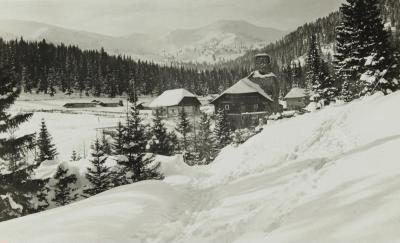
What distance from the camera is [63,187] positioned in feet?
96.1

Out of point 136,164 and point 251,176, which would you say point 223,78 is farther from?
point 251,176

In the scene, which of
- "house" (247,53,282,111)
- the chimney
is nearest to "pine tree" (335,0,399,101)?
"house" (247,53,282,111)

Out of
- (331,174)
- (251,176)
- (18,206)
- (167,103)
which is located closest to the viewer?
(331,174)

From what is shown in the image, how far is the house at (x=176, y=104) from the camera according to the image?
8538 centimetres

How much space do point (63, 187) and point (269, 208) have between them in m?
23.9

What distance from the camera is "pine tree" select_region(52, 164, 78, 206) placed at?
29.3 metres

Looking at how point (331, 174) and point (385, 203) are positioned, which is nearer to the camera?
point (385, 203)

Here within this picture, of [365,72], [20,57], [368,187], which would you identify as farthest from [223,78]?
[368,187]

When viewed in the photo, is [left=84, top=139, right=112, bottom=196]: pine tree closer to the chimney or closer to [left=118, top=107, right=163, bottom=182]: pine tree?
[left=118, top=107, right=163, bottom=182]: pine tree

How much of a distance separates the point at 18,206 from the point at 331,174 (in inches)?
733

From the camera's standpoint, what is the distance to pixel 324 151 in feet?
50.4

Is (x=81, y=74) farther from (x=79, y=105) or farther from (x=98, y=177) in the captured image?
(x=98, y=177)

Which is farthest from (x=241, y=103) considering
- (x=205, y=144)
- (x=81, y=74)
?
(x=81, y=74)

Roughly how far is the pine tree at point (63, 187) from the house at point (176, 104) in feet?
180
